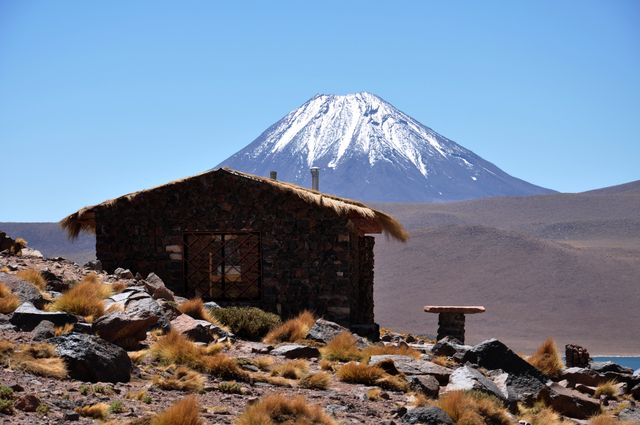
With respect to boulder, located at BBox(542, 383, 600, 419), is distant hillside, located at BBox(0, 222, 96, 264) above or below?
above

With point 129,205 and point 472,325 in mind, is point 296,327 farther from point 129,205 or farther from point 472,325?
point 472,325

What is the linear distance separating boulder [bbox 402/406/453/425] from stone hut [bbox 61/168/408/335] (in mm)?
8387

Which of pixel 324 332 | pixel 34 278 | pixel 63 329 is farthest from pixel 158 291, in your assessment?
pixel 63 329

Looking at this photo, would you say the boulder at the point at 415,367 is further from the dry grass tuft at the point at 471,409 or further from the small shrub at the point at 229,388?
the small shrub at the point at 229,388

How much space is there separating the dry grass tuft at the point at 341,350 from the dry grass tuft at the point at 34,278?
14.7 ft

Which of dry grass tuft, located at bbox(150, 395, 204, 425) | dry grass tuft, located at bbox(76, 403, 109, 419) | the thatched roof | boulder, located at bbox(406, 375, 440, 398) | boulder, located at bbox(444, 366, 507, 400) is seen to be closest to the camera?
dry grass tuft, located at bbox(150, 395, 204, 425)

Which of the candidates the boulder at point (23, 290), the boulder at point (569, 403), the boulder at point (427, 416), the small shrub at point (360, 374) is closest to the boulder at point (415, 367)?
the small shrub at point (360, 374)

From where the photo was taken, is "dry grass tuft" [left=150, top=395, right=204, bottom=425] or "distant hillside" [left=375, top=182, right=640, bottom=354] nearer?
"dry grass tuft" [left=150, top=395, right=204, bottom=425]

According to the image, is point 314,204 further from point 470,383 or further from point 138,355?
point 138,355

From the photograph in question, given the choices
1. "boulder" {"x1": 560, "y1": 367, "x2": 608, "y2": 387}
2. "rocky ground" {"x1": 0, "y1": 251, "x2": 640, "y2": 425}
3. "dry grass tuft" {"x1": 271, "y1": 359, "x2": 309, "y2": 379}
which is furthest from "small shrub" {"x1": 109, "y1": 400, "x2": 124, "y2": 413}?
"boulder" {"x1": 560, "y1": 367, "x2": 608, "y2": 387}

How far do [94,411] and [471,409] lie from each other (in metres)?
4.22

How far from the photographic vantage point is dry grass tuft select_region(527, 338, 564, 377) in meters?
15.7

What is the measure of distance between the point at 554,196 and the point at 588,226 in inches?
791

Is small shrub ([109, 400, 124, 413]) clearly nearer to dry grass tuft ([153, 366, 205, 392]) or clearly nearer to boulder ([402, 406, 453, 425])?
dry grass tuft ([153, 366, 205, 392])
